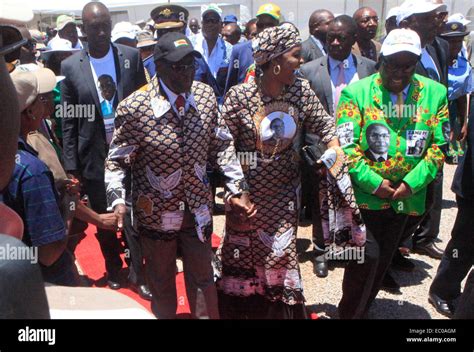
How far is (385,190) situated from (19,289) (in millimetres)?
2490

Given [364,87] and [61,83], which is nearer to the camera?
[364,87]

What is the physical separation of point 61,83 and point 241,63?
2164mm

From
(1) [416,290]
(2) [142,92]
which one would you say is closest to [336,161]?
(2) [142,92]

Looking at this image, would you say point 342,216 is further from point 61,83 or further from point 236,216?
point 61,83

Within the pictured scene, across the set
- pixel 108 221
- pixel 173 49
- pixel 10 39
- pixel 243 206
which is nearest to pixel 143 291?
pixel 108 221

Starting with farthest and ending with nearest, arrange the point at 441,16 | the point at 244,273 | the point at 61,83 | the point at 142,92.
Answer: the point at 441,16, the point at 61,83, the point at 244,273, the point at 142,92

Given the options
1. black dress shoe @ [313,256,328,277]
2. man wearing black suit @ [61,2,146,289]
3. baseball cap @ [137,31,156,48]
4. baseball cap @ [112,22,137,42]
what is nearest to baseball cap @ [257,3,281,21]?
baseball cap @ [137,31,156,48]

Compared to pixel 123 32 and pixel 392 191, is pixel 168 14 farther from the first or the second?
pixel 392 191

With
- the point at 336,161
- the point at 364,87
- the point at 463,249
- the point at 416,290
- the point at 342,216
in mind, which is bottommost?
the point at 416,290

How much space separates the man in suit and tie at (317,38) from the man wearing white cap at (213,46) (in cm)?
116

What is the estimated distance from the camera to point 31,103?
7.94ft

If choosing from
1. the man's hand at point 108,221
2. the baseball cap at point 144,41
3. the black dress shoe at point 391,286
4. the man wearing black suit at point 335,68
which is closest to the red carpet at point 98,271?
the black dress shoe at point 391,286

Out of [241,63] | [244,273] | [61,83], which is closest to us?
[244,273]

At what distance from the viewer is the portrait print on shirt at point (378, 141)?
298 cm
